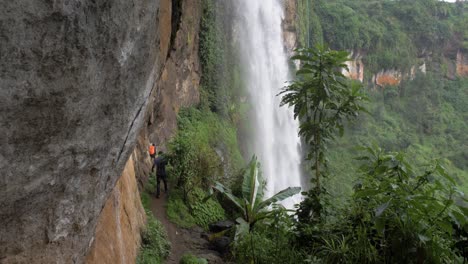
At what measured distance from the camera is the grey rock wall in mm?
2402

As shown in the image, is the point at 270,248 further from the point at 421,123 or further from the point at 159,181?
the point at 421,123

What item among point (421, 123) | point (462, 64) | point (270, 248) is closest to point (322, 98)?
point (270, 248)

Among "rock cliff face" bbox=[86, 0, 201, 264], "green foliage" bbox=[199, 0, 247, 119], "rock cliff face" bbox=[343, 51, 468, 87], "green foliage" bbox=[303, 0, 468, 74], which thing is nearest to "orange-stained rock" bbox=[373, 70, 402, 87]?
"rock cliff face" bbox=[343, 51, 468, 87]

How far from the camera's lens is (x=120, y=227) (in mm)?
4980

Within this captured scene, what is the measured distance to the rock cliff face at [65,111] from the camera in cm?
241

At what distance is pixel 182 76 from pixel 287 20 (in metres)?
13.4

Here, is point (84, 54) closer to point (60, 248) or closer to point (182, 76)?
point (60, 248)

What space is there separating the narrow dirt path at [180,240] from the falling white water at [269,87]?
1004 cm

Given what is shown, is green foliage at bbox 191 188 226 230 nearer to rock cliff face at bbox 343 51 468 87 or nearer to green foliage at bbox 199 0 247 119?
green foliage at bbox 199 0 247 119

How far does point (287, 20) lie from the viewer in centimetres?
2494

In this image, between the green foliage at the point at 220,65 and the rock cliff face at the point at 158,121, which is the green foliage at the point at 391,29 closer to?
the green foliage at the point at 220,65

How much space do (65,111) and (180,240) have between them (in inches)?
228

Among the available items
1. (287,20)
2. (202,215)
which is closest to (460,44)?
(287,20)

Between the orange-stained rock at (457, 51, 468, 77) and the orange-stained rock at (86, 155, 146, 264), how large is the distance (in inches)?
2013
